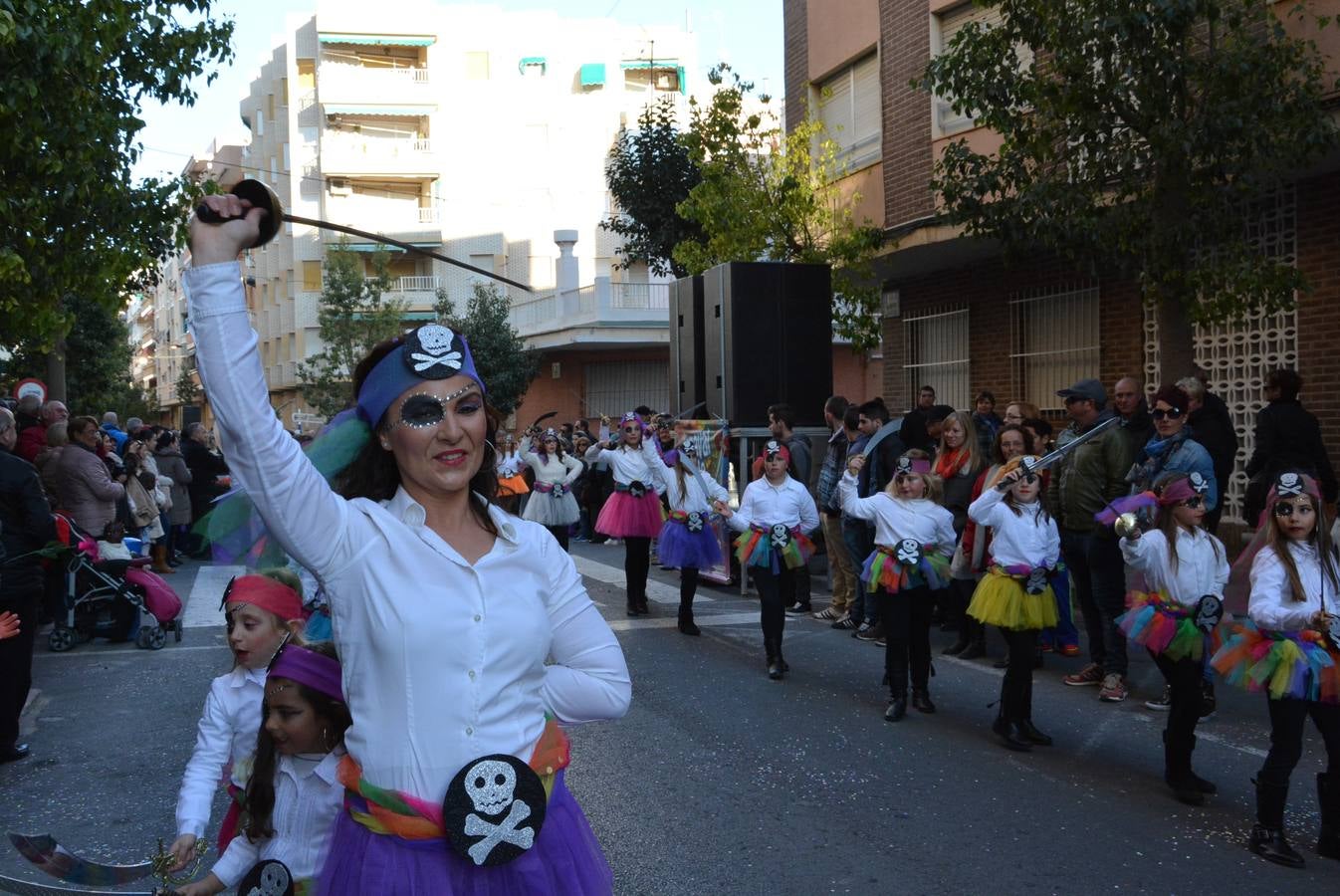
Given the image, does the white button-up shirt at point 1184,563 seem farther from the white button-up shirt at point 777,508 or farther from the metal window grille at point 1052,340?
the metal window grille at point 1052,340

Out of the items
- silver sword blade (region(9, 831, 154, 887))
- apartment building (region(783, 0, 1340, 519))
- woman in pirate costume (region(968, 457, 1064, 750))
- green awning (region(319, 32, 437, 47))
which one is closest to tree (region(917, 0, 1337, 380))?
apartment building (region(783, 0, 1340, 519))

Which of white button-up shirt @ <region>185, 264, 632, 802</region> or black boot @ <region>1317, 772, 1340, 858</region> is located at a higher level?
white button-up shirt @ <region>185, 264, 632, 802</region>

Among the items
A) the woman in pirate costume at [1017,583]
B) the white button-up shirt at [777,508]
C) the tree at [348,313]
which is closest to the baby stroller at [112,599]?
the white button-up shirt at [777,508]

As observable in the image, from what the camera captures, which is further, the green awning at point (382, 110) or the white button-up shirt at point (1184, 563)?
the green awning at point (382, 110)

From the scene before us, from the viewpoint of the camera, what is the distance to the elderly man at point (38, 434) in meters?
13.1

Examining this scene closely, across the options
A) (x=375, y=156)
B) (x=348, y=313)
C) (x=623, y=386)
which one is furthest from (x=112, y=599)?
(x=375, y=156)

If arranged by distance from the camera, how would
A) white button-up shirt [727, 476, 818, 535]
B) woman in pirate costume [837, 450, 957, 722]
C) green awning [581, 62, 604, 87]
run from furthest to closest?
green awning [581, 62, 604, 87] < white button-up shirt [727, 476, 818, 535] < woman in pirate costume [837, 450, 957, 722]

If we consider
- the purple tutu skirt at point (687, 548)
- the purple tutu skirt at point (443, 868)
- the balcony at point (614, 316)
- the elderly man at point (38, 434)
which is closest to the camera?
the purple tutu skirt at point (443, 868)

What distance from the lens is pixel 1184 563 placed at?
661 centimetres

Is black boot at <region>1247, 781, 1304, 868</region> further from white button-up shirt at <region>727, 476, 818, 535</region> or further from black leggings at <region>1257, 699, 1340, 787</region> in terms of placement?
white button-up shirt at <region>727, 476, 818, 535</region>

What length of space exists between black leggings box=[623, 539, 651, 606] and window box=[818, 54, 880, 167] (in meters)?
8.04

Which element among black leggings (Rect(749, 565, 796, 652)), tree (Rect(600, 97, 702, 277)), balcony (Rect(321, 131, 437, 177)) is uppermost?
balcony (Rect(321, 131, 437, 177))

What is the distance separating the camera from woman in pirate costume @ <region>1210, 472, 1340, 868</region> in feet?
18.1

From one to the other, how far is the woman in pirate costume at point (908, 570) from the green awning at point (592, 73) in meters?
48.0
